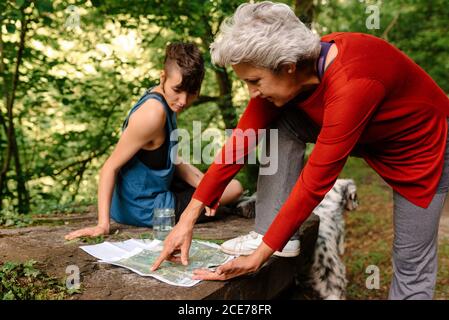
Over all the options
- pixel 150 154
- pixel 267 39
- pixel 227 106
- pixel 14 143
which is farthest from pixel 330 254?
pixel 14 143

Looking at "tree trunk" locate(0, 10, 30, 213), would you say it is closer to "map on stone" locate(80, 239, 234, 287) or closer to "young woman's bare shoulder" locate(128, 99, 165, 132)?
"young woman's bare shoulder" locate(128, 99, 165, 132)

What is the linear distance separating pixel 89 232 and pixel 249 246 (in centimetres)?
98

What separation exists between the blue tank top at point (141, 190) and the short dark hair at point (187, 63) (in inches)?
9.1

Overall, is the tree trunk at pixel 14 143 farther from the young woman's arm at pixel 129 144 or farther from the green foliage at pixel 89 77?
the young woman's arm at pixel 129 144

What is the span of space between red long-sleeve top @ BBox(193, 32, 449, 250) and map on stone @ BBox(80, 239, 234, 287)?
1.63 ft

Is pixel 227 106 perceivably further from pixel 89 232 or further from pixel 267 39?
pixel 267 39

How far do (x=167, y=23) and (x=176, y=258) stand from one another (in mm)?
3080

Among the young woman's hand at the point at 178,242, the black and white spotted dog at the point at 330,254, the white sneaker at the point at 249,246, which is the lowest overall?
the black and white spotted dog at the point at 330,254

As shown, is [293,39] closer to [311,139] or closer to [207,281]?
[311,139]

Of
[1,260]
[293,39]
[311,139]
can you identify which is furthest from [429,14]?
[1,260]

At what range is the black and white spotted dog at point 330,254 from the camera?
133 inches

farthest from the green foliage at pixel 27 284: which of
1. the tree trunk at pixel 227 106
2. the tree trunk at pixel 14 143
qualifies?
the tree trunk at pixel 227 106

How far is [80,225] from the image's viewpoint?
10.1 ft

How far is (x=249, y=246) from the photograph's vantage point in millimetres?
2395
